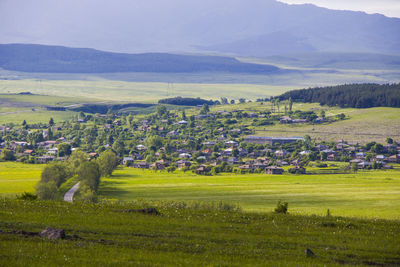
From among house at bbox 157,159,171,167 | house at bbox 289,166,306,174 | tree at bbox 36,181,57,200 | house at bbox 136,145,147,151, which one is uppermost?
tree at bbox 36,181,57,200

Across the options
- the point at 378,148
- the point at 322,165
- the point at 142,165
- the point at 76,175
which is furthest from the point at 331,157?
the point at 76,175

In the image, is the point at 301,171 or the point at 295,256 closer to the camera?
the point at 295,256

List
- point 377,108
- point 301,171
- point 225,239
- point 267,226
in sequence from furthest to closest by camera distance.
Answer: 1. point 377,108
2. point 301,171
3. point 267,226
4. point 225,239

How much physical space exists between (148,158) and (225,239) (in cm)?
11280

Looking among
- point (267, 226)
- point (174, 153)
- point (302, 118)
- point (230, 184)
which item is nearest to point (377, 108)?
point (302, 118)

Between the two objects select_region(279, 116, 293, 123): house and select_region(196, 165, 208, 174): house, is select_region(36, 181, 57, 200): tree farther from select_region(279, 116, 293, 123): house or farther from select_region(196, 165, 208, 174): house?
select_region(279, 116, 293, 123): house

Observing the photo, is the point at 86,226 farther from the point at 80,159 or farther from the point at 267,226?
the point at 80,159

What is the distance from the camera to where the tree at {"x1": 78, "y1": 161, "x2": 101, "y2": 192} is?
83.1m

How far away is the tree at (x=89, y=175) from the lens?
273ft

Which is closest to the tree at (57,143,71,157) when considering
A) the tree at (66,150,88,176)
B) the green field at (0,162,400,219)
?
the green field at (0,162,400,219)

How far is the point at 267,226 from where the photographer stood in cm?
2662

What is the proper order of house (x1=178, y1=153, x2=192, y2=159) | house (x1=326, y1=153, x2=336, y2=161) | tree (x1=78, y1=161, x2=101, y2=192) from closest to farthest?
tree (x1=78, y1=161, x2=101, y2=192), house (x1=326, y1=153, x2=336, y2=161), house (x1=178, y1=153, x2=192, y2=159)

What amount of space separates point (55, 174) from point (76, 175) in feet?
41.4

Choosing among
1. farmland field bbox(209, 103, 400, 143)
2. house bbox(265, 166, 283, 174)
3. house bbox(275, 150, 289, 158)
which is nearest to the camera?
house bbox(265, 166, 283, 174)
